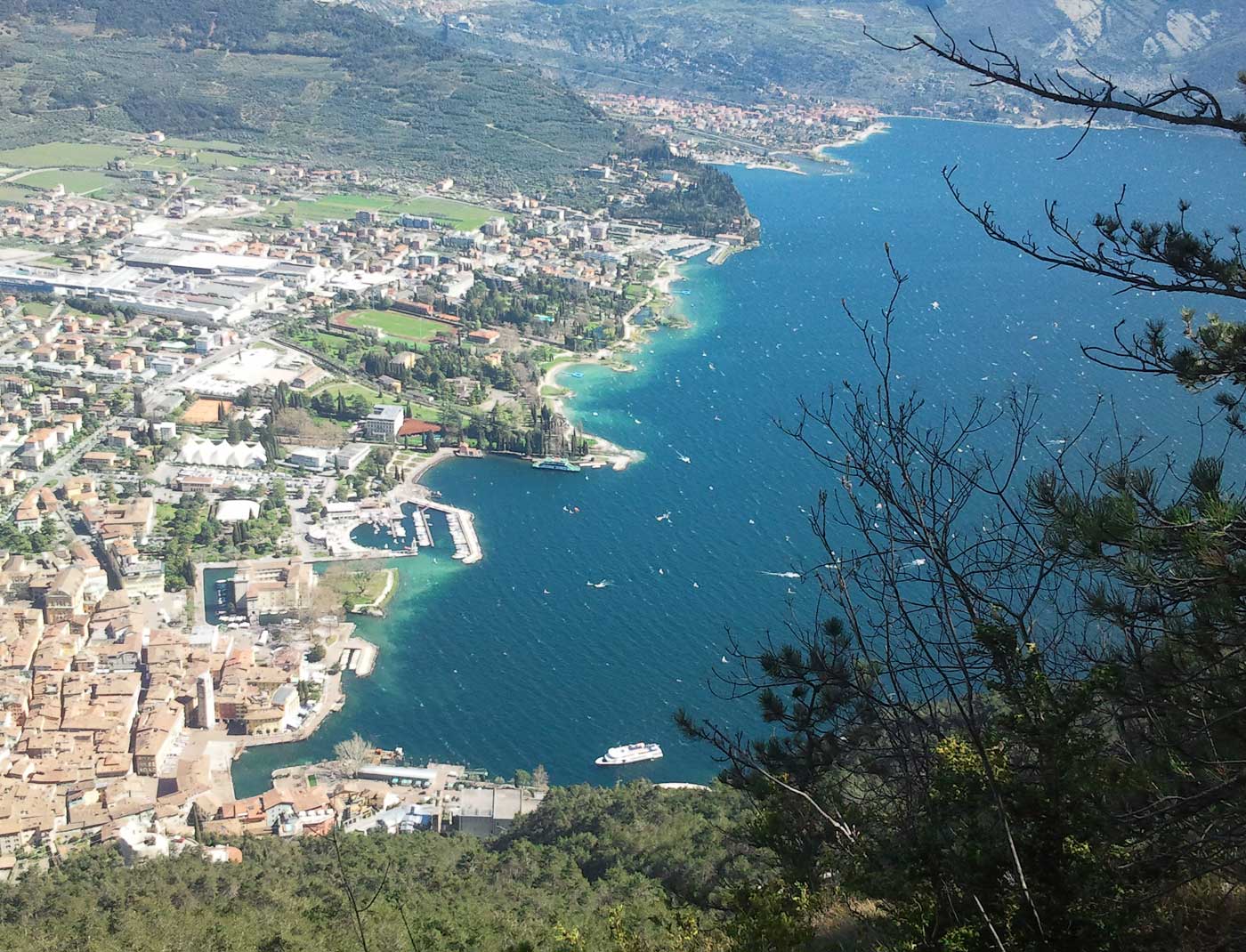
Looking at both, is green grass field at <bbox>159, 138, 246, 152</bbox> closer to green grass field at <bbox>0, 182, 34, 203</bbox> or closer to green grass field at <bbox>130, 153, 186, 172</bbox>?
green grass field at <bbox>130, 153, 186, 172</bbox>

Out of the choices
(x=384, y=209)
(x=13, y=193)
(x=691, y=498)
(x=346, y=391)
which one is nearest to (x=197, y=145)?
(x=13, y=193)

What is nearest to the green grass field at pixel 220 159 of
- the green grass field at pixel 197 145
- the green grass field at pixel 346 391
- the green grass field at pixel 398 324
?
the green grass field at pixel 197 145

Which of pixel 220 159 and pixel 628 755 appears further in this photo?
pixel 220 159

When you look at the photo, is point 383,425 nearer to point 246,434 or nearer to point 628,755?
point 246,434

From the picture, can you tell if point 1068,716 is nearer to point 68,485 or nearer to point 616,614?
point 616,614

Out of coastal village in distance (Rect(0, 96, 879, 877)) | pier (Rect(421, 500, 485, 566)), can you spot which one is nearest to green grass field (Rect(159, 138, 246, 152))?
coastal village in distance (Rect(0, 96, 879, 877))

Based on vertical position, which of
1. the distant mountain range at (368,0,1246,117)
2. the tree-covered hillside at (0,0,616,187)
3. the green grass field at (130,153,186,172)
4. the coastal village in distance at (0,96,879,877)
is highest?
the distant mountain range at (368,0,1246,117)
